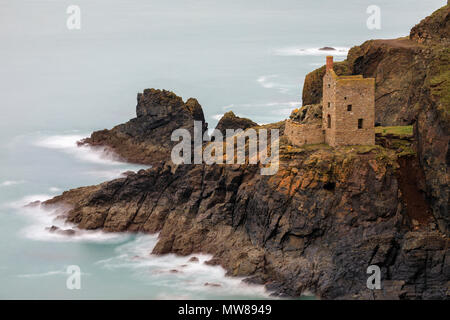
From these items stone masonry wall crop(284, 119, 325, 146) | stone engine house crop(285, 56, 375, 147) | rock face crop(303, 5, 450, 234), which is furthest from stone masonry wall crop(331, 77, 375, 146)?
rock face crop(303, 5, 450, 234)

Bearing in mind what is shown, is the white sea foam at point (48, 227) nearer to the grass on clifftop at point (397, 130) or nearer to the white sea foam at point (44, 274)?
the white sea foam at point (44, 274)

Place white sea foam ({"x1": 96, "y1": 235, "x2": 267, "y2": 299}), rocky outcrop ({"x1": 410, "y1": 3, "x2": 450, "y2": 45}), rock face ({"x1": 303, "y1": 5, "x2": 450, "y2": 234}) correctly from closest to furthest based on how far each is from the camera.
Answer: white sea foam ({"x1": 96, "y1": 235, "x2": 267, "y2": 299}), rock face ({"x1": 303, "y1": 5, "x2": 450, "y2": 234}), rocky outcrop ({"x1": 410, "y1": 3, "x2": 450, "y2": 45})

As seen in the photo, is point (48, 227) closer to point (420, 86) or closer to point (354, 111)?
point (354, 111)

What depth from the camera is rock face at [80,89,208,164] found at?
351 feet

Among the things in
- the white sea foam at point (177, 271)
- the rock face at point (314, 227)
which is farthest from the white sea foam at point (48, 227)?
the rock face at point (314, 227)

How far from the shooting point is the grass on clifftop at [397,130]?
258 ft

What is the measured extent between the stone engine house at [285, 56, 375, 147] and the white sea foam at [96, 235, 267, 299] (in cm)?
1361

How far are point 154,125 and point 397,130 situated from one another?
123 feet

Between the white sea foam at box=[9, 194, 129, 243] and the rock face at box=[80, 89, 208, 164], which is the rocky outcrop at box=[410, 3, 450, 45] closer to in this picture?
the rock face at box=[80, 89, 208, 164]

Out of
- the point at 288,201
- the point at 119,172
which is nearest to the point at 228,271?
the point at 288,201

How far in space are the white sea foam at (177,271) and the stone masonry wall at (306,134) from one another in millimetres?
12594

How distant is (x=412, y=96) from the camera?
8575 centimetres

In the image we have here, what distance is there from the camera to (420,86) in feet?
279

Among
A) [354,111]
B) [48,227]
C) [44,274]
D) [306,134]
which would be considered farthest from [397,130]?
[48,227]
